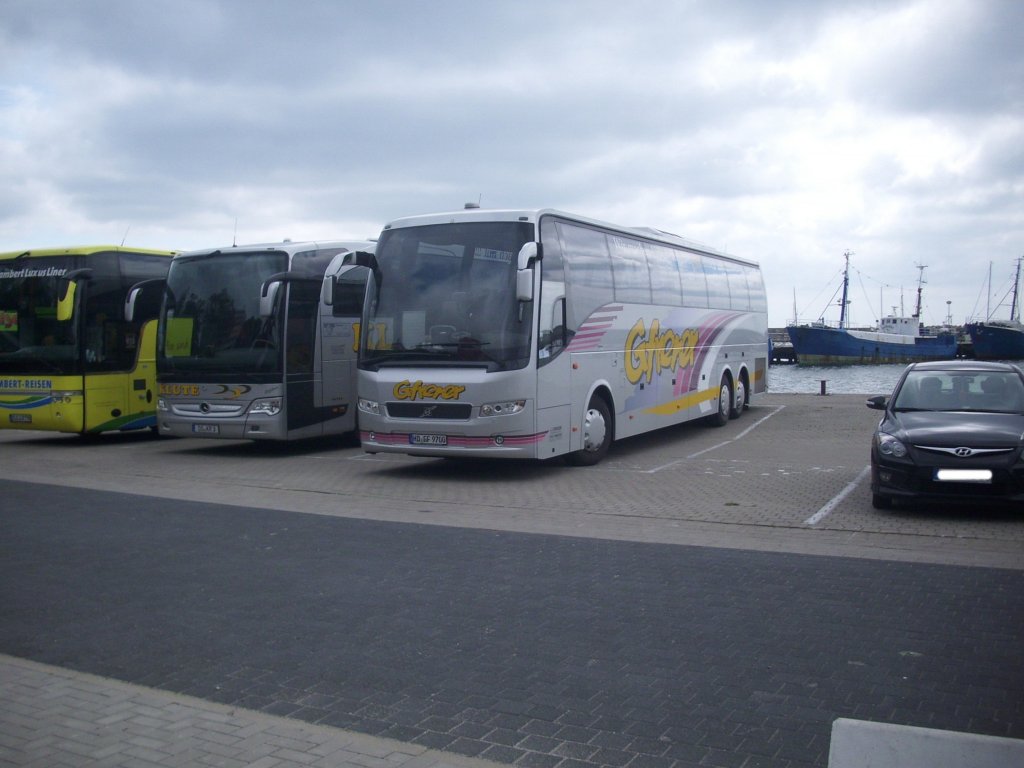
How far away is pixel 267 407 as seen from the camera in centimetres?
1669

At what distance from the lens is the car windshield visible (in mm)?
11750

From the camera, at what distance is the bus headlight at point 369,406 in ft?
46.9

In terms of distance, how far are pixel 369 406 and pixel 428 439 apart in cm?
105

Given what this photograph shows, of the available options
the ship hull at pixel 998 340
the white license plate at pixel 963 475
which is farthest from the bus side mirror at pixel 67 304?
the ship hull at pixel 998 340

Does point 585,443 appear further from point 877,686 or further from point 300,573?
point 877,686

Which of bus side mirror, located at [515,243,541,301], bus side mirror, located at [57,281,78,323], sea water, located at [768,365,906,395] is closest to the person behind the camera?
bus side mirror, located at [515,243,541,301]

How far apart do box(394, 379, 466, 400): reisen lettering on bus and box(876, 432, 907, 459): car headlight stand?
5184 mm

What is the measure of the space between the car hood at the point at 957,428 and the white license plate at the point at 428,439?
5.50m

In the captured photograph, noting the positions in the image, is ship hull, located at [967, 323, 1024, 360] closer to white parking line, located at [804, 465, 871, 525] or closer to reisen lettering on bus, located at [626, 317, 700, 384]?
reisen lettering on bus, located at [626, 317, 700, 384]

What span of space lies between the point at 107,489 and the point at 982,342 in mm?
73910

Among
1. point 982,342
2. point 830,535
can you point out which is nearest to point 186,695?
point 830,535

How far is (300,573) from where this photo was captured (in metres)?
8.27

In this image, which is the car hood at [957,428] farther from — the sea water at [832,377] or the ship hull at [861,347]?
the ship hull at [861,347]

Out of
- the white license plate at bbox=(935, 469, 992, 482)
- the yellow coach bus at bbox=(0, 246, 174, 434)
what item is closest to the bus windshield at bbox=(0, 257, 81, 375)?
the yellow coach bus at bbox=(0, 246, 174, 434)
